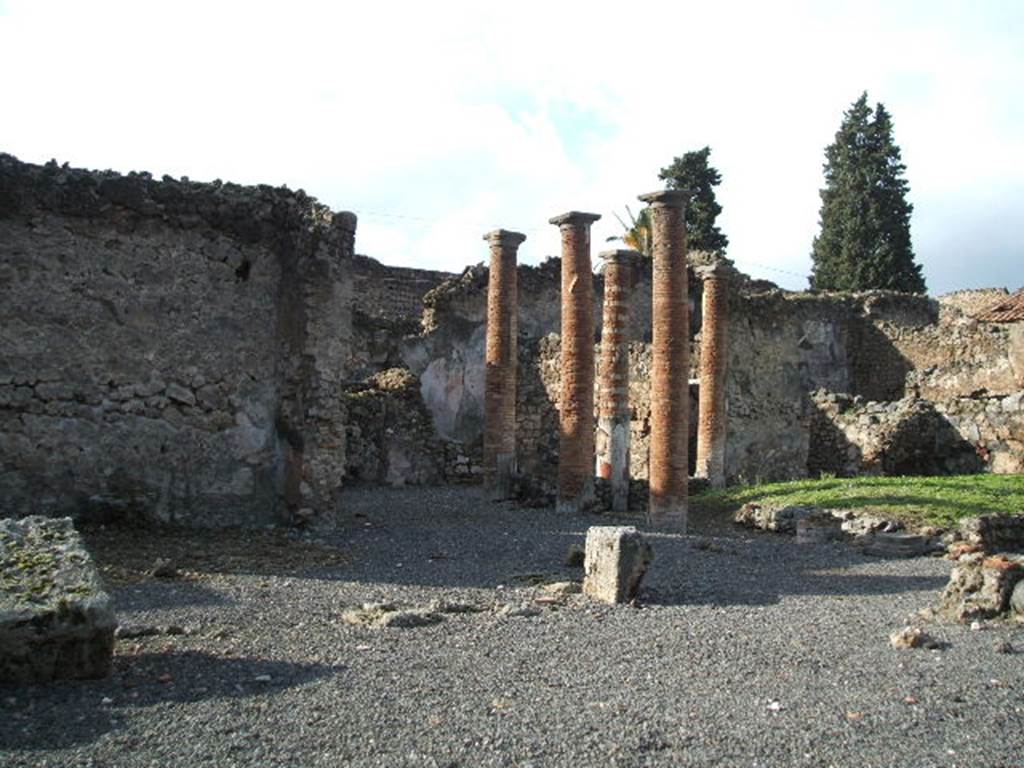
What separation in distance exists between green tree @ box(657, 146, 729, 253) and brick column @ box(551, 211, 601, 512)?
22202 mm

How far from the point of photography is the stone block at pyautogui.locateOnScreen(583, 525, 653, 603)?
7.66 m

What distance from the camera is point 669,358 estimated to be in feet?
46.1

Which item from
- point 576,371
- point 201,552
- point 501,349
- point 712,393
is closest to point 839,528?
point 576,371

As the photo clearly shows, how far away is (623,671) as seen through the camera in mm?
5469

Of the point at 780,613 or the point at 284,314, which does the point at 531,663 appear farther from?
the point at 284,314

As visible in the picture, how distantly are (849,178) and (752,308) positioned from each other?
62.3ft

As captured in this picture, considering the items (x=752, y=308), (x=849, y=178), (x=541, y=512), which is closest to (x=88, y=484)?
(x=541, y=512)

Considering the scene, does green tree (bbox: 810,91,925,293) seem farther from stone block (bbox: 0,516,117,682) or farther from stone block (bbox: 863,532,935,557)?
stone block (bbox: 0,516,117,682)

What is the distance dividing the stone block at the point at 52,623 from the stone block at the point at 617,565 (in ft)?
12.0

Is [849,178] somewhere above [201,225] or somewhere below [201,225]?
above

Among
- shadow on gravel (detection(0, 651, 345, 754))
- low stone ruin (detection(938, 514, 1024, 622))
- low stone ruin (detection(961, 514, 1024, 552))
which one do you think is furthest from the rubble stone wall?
shadow on gravel (detection(0, 651, 345, 754))

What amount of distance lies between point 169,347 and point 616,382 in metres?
7.33

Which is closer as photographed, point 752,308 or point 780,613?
point 780,613

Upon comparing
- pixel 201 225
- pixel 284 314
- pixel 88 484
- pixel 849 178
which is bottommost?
pixel 88 484
